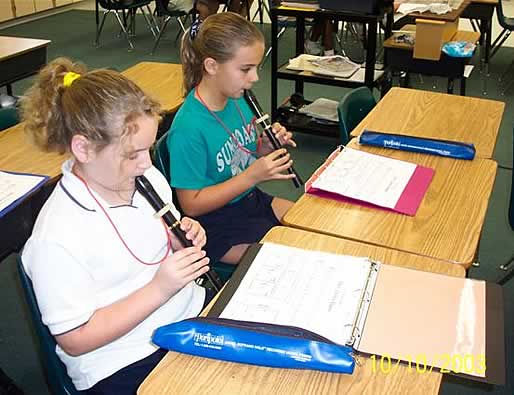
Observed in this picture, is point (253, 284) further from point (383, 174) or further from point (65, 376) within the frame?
point (383, 174)

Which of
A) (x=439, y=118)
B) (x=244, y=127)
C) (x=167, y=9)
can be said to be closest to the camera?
(x=244, y=127)

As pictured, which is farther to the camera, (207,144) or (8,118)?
(8,118)

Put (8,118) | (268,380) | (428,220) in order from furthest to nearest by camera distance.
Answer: (8,118) → (428,220) → (268,380)

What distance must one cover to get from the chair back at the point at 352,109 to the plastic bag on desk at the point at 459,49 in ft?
3.67

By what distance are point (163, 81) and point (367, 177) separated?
1.35m

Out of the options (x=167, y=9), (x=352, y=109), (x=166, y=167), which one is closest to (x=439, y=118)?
(x=352, y=109)

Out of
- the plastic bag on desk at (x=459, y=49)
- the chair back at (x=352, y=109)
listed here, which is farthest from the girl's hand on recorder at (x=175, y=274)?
the plastic bag on desk at (x=459, y=49)

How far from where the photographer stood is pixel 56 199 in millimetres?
1108

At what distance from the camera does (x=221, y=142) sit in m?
1.68

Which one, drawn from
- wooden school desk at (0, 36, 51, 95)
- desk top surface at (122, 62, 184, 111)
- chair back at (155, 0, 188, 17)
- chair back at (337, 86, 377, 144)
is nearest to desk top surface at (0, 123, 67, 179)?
desk top surface at (122, 62, 184, 111)

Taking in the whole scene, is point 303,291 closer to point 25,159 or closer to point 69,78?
point 69,78

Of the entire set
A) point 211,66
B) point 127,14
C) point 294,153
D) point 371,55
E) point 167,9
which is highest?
point 211,66

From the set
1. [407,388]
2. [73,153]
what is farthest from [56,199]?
[407,388]

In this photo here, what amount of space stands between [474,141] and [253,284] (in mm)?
1015
